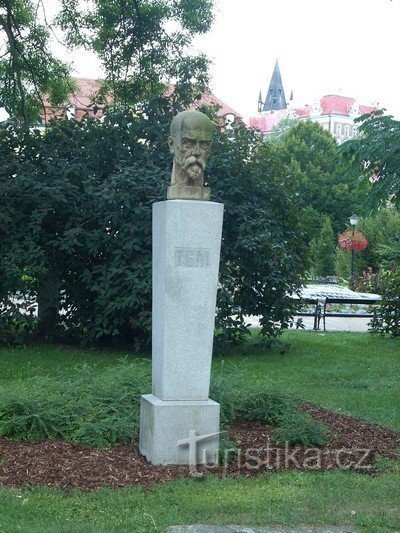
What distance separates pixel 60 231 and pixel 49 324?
1.75 m

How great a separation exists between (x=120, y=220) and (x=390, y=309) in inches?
277

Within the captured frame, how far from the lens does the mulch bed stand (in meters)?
6.47

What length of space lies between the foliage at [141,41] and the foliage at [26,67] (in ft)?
2.14

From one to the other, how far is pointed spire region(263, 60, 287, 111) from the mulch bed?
147734mm

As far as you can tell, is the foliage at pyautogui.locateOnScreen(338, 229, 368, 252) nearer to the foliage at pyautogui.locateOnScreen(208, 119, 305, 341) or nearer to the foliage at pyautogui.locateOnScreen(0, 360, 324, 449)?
the foliage at pyautogui.locateOnScreen(208, 119, 305, 341)

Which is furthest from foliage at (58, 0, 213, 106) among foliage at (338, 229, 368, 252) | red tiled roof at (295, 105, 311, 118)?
red tiled roof at (295, 105, 311, 118)

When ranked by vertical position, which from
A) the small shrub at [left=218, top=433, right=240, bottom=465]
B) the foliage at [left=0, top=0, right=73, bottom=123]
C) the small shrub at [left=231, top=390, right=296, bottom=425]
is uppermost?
the foliage at [left=0, top=0, right=73, bottom=123]

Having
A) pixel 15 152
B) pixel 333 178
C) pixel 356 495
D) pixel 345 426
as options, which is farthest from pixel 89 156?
pixel 333 178

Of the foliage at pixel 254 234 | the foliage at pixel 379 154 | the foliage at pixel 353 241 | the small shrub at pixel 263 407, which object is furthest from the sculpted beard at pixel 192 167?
the foliage at pixel 353 241

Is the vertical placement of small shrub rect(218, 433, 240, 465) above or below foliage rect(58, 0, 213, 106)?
below

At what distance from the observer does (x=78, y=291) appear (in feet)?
48.9

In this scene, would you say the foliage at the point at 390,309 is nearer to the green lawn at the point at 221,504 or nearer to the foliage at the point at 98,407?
the foliage at the point at 98,407

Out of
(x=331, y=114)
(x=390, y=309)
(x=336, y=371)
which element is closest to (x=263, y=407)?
(x=336, y=371)

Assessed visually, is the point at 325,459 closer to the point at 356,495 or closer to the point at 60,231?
the point at 356,495
